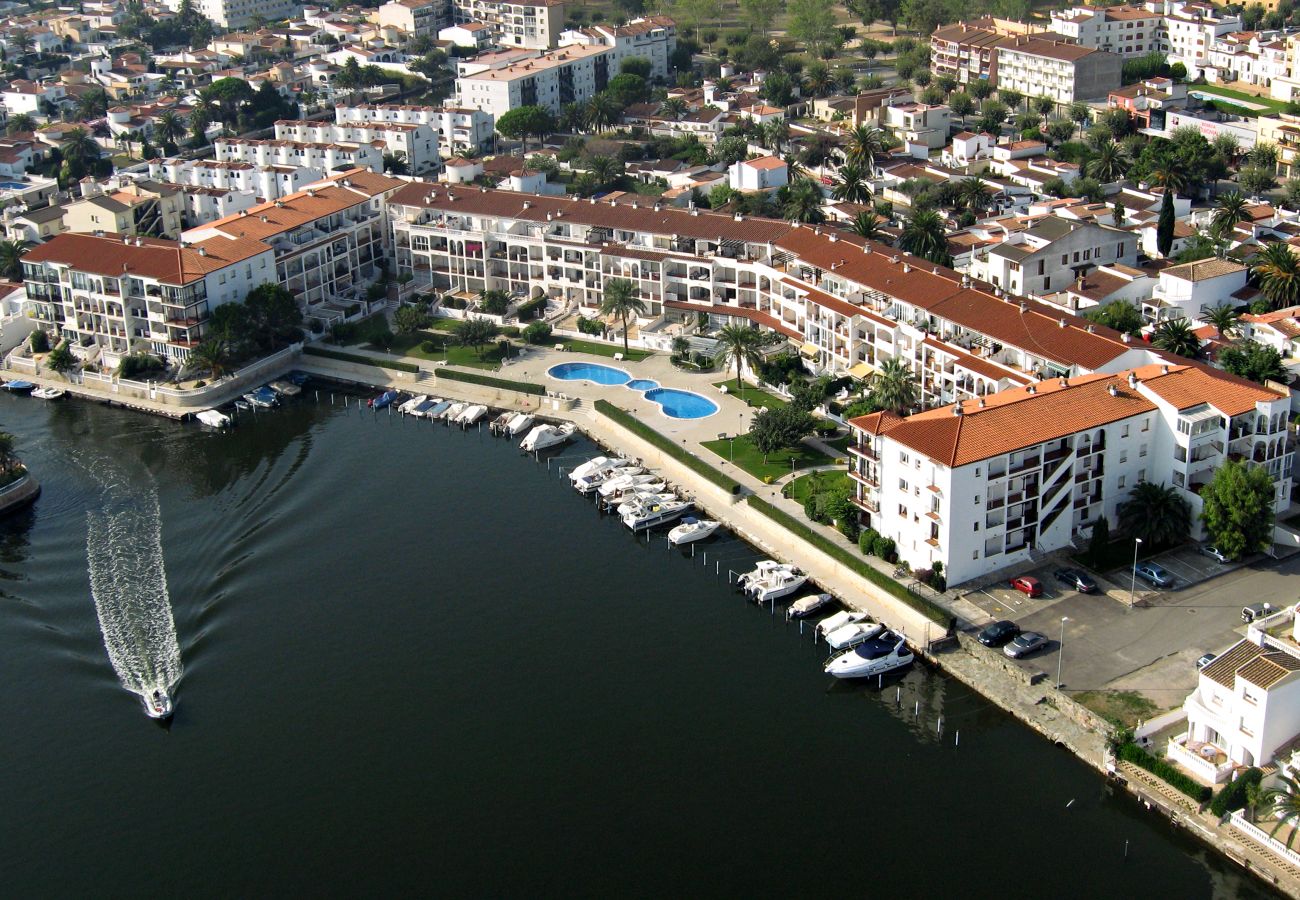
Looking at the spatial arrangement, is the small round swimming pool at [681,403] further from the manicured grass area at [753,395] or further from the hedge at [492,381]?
the hedge at [492,381]

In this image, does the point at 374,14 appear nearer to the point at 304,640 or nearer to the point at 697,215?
the point at 697,215

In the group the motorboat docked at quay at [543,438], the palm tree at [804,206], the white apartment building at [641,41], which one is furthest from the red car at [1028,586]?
the white apartment building at [641,41]

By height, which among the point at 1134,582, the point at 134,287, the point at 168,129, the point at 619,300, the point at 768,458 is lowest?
the point at 1134,582

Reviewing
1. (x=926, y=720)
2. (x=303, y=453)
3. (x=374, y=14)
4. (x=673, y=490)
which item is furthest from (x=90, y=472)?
(x=374, y=14)

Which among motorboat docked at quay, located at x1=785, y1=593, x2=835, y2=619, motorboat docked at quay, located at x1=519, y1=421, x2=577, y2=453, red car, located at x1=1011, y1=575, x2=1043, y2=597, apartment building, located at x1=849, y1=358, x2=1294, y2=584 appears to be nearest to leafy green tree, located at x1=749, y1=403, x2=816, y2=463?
apartment building, located at x1=849, y1=358, x2=1294, y2=584

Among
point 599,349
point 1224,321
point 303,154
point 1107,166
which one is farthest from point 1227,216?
point 303,154

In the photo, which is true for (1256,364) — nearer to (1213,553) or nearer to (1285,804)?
(1213,553)

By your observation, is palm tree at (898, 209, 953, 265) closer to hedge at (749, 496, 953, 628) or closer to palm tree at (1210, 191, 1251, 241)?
palm tree at (1210, 191, 1251, 241)
